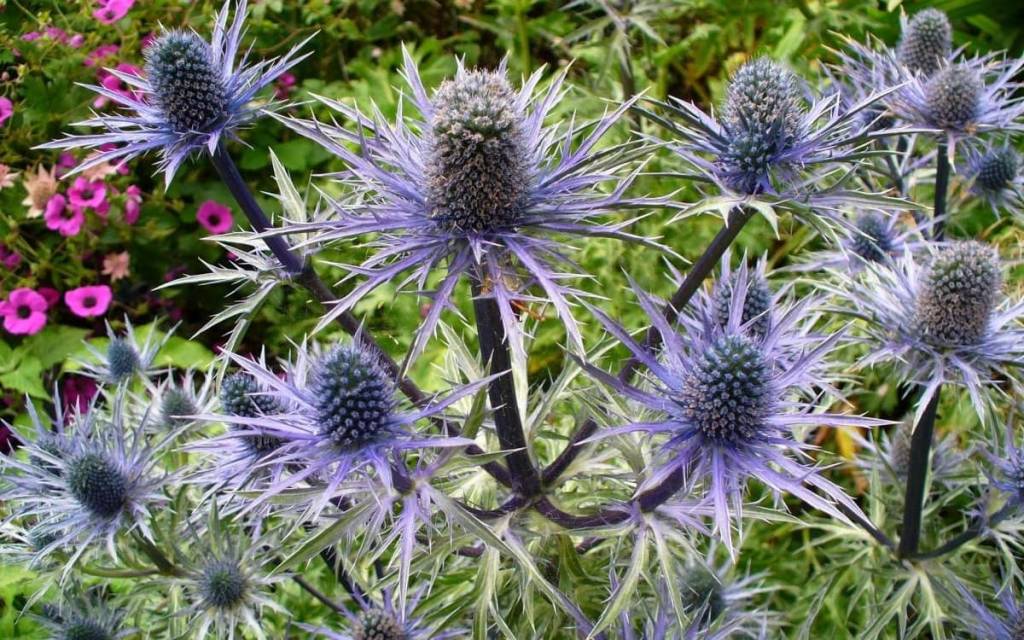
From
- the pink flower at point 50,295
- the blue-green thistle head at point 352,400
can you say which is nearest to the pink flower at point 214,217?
the pink flower at point 50,295

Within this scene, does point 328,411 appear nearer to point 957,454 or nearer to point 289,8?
point 957,454

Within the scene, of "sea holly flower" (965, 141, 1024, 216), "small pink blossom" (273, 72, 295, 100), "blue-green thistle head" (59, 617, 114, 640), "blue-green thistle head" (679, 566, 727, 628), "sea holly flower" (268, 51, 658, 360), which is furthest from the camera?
"small pink blossom" (273, 72, 295, 100)

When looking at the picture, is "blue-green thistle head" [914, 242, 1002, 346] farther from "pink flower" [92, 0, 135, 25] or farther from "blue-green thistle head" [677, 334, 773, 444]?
"pink flower" [92, 0, 135, 25]

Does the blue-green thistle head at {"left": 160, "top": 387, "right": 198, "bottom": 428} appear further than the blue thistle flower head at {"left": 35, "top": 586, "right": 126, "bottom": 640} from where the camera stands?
Yes

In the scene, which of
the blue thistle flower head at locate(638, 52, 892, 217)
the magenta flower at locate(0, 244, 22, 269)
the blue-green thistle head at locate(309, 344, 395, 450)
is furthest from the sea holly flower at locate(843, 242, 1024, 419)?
the magenta flower at locate(0, 244, 22, 269)

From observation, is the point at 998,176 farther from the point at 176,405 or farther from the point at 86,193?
the point at 86,193

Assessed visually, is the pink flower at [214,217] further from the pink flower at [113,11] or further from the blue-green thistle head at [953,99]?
the blue-green thistle head at [953,99]
